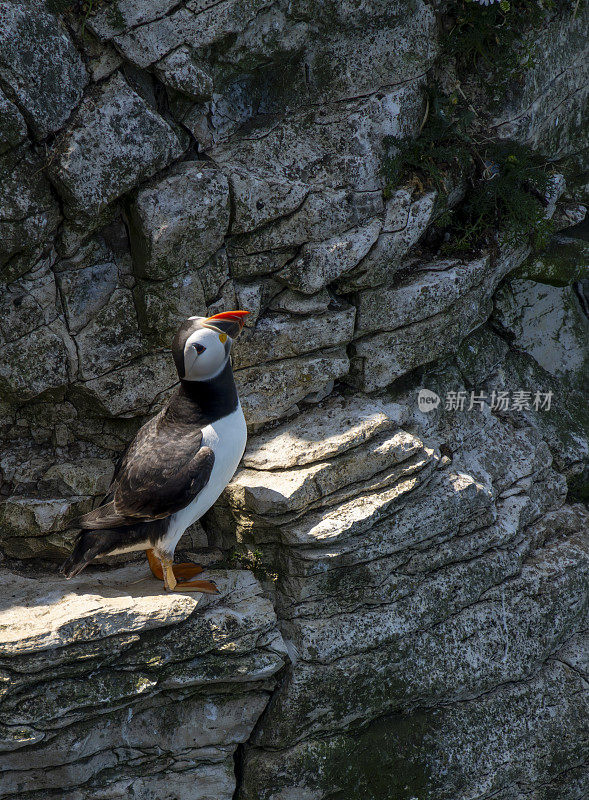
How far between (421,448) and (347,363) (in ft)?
2.65

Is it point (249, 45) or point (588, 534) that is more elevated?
point (249, 45)

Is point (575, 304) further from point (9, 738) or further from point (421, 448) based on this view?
point (9, 738)

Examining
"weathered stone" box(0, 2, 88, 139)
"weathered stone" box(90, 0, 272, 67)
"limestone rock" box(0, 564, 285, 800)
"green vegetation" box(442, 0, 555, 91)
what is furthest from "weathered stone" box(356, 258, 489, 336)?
"weathered stone" box(0, 2, 88, 139)

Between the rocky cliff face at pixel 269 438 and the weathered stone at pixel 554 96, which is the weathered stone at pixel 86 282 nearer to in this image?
the rocky cliff face at pixel 269 438

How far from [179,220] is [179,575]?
230 centimetres

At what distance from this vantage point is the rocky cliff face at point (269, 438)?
15.1ft

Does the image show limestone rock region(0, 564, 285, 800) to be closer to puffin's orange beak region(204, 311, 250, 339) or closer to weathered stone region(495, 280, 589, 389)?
puffin's orange beak region(204, 311, 250, 339)

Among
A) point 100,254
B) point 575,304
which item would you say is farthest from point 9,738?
point 575,304

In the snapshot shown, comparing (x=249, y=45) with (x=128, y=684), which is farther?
(x=249, y=45)

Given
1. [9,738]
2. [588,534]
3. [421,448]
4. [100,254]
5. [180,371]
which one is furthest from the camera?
[588,534]

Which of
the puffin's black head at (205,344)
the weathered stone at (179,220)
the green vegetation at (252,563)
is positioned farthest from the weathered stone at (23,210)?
the green vegetation at (252,563)

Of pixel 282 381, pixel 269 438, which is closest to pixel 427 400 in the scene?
pixel 282 381

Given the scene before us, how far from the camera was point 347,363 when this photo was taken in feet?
18.4

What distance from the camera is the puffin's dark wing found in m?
4.60
